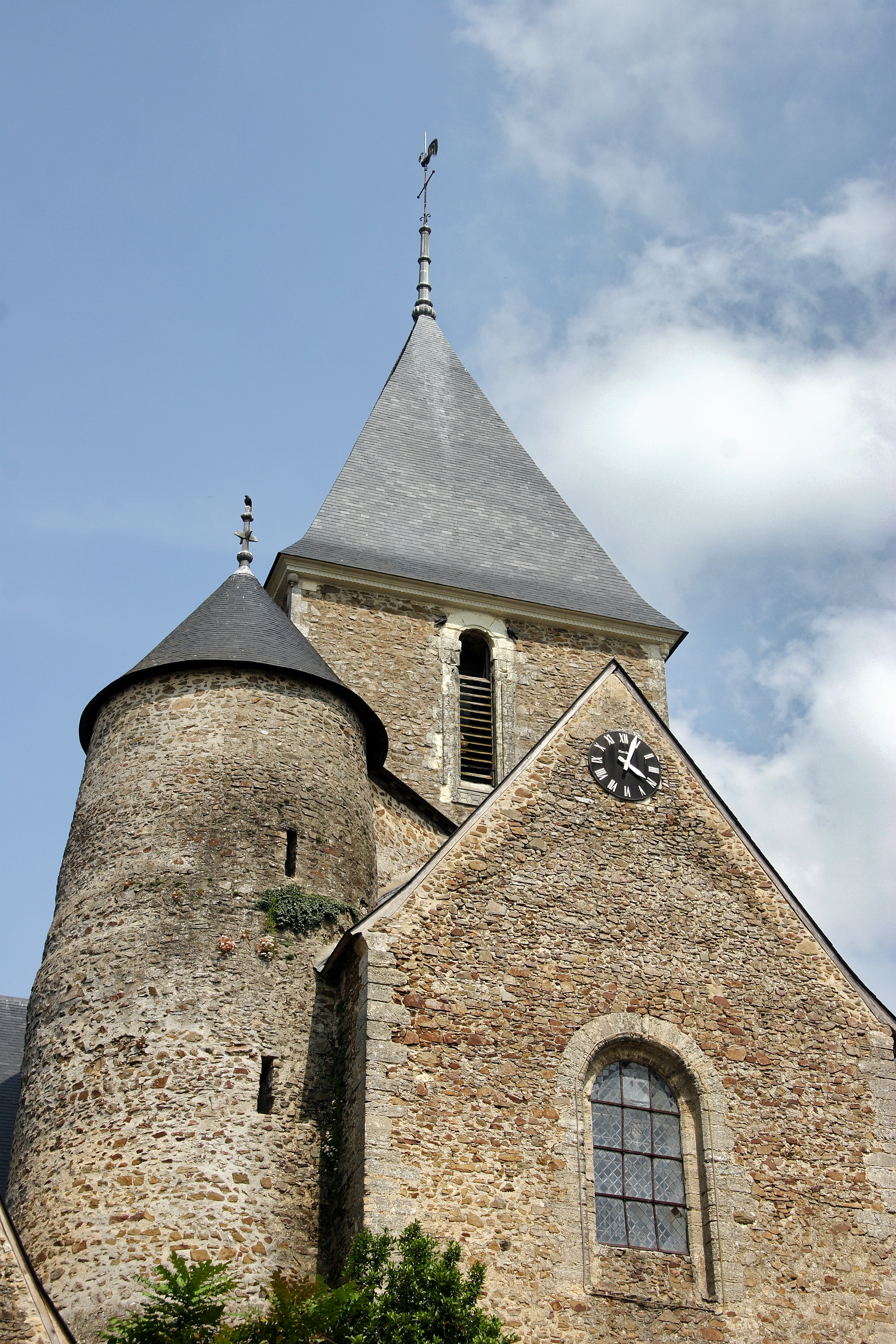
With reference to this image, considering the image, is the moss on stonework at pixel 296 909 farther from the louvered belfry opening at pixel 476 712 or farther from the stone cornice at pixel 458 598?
the stone cornice at pixel 458 598

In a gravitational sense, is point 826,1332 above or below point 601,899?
below

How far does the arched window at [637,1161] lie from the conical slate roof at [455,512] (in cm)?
1032

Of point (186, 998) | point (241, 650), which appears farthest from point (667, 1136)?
point (241, 650)

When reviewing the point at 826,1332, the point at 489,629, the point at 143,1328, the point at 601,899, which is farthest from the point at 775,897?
the point at 489,629

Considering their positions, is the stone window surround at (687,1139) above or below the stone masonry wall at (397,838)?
below

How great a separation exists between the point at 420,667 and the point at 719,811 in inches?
297

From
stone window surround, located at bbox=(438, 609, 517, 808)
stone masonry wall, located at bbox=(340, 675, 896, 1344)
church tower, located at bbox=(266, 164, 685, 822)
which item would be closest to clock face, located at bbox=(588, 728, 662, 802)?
stone masonry wall, located at bbox=(340, 675, 896, 1344)

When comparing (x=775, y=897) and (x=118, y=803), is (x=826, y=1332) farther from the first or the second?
(x=118, y=803)

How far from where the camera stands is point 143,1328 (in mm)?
9391

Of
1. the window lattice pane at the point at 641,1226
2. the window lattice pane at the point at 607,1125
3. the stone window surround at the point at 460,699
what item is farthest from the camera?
the stone window surround at the point at 460,699

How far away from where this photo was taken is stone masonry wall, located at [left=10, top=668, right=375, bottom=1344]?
1134 cm

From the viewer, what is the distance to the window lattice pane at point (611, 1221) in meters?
11.6

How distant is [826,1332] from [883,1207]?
1.17 meters

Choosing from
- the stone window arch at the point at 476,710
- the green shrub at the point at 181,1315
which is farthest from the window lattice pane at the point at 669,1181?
the stone window arch at the point at 476,710
